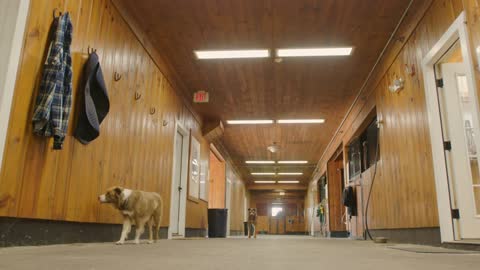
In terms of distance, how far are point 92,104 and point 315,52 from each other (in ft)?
11.1

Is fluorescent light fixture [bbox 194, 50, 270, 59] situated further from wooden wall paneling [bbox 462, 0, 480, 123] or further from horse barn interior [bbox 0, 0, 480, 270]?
wooden wall paneling [bbox 462, 0, 480, 123]

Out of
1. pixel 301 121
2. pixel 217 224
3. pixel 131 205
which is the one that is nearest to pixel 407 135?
pixel 131 205

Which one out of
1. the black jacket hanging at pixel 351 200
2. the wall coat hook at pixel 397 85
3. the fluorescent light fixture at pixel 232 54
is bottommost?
the black jacket hanging at pixel 351 200

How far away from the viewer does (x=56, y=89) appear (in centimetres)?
286

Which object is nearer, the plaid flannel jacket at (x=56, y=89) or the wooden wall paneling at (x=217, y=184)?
the plaid flannel jacket at (x=56, y=89)

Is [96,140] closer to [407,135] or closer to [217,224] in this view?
[407,135]

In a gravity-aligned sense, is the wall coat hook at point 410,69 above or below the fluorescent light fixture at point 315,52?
below

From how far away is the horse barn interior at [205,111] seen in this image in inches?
104

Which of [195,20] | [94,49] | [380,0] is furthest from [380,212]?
[94,49]

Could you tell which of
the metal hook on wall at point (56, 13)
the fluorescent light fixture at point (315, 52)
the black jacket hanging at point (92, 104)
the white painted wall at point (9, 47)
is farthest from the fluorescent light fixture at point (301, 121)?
the white painted wall at point (9, 47)

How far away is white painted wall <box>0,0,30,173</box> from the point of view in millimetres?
2504

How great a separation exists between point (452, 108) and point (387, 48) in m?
1.67

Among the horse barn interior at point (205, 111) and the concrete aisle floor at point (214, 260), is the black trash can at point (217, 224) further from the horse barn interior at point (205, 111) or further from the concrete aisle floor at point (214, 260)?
the concrete aisle floor at point (214, 260)

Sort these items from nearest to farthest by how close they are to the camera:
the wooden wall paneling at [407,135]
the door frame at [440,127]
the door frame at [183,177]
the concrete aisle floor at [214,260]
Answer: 1. the concrete aisle floor at [214,260]
2. the door frame at [440,127]
3. the wooden wall paneling at [407,135]
4. the door frame at [183,177]
